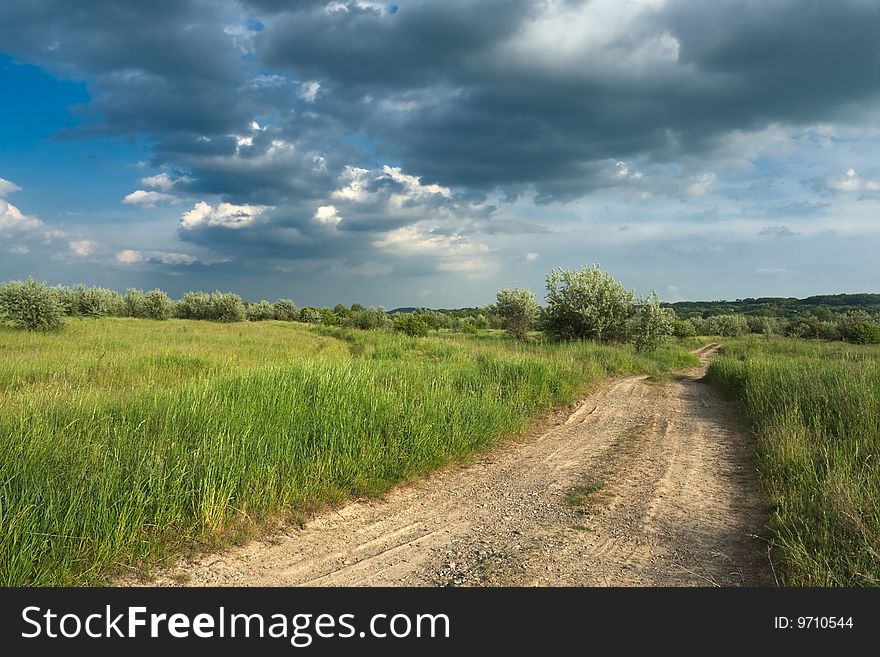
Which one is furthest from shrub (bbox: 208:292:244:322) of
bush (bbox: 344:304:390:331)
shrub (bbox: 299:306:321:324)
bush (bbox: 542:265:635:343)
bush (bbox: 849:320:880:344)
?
A: bush (bbox: 849:320:880:344)

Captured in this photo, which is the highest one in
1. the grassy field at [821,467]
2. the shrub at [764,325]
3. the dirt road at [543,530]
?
the shrub at [764,325]

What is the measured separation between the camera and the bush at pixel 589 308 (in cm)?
2616

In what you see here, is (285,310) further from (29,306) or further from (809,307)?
(809,307)

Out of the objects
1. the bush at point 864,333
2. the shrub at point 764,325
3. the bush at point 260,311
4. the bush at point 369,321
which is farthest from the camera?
the bush at point 260,311

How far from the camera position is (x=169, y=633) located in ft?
10.1

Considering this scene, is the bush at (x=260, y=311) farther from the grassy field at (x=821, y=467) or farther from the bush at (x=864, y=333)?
the bush at (x=864, y=333)

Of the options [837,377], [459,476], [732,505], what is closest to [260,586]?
[459,476]

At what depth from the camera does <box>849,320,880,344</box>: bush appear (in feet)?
140

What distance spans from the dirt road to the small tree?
83.9 ft

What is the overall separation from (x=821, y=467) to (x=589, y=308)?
20.1 m

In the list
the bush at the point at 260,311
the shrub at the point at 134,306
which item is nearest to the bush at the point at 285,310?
the bush at the point at 260,311

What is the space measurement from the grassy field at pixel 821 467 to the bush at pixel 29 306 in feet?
102

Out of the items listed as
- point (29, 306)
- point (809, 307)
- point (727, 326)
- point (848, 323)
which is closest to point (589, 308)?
A: point (29, 306)

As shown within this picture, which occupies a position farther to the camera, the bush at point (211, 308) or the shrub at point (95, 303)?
the bush at point (211, 308)
